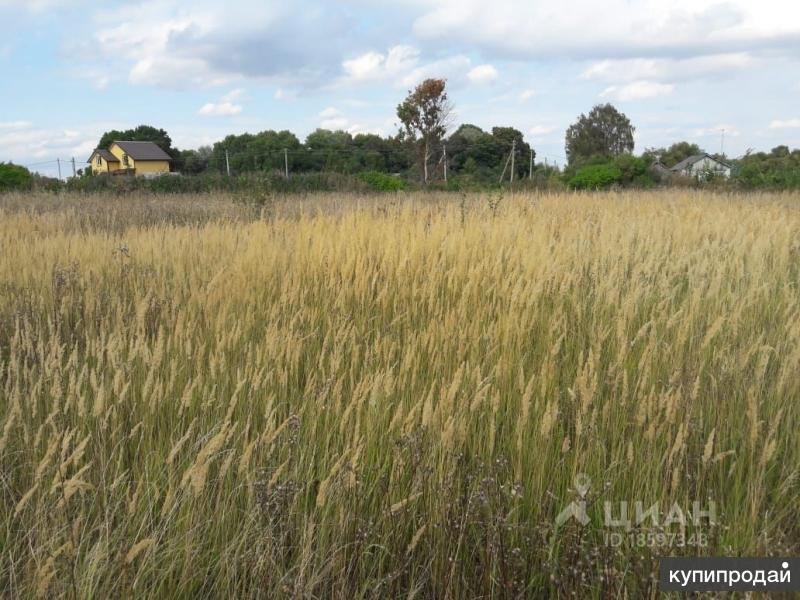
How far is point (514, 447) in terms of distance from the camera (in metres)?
2.00

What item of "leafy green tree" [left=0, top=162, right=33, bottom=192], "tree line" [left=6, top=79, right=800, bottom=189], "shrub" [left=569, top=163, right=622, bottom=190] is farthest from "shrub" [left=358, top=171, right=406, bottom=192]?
"leafy green tree" [left=0, top=162, right=33, bottom=192]

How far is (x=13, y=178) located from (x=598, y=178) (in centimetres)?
1948

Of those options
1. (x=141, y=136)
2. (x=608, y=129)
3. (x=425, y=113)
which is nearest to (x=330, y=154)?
(x=425, y=113)

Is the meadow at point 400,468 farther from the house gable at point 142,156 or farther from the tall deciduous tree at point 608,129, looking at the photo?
the tall deciduous tree at point 608,129

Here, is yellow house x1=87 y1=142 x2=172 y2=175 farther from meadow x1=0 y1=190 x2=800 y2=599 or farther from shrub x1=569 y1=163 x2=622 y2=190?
meadow x1=0 y1=190 x2=800 y2=599

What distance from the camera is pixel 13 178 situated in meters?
18.4

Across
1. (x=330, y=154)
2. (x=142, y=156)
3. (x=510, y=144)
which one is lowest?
(x=330, y=154)

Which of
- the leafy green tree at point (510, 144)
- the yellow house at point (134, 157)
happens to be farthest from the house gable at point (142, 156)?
the leafy green tree at point (510, 144)

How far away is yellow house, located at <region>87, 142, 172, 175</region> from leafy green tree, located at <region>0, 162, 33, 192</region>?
27.9 metres

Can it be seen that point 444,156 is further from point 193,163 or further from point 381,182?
point 193,163

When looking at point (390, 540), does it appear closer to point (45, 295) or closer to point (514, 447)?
point (514, 447)

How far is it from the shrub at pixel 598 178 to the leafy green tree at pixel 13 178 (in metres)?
18.2

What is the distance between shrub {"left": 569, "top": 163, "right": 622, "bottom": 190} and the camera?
2198cm

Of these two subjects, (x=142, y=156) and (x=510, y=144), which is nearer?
(x=510, y=144)
